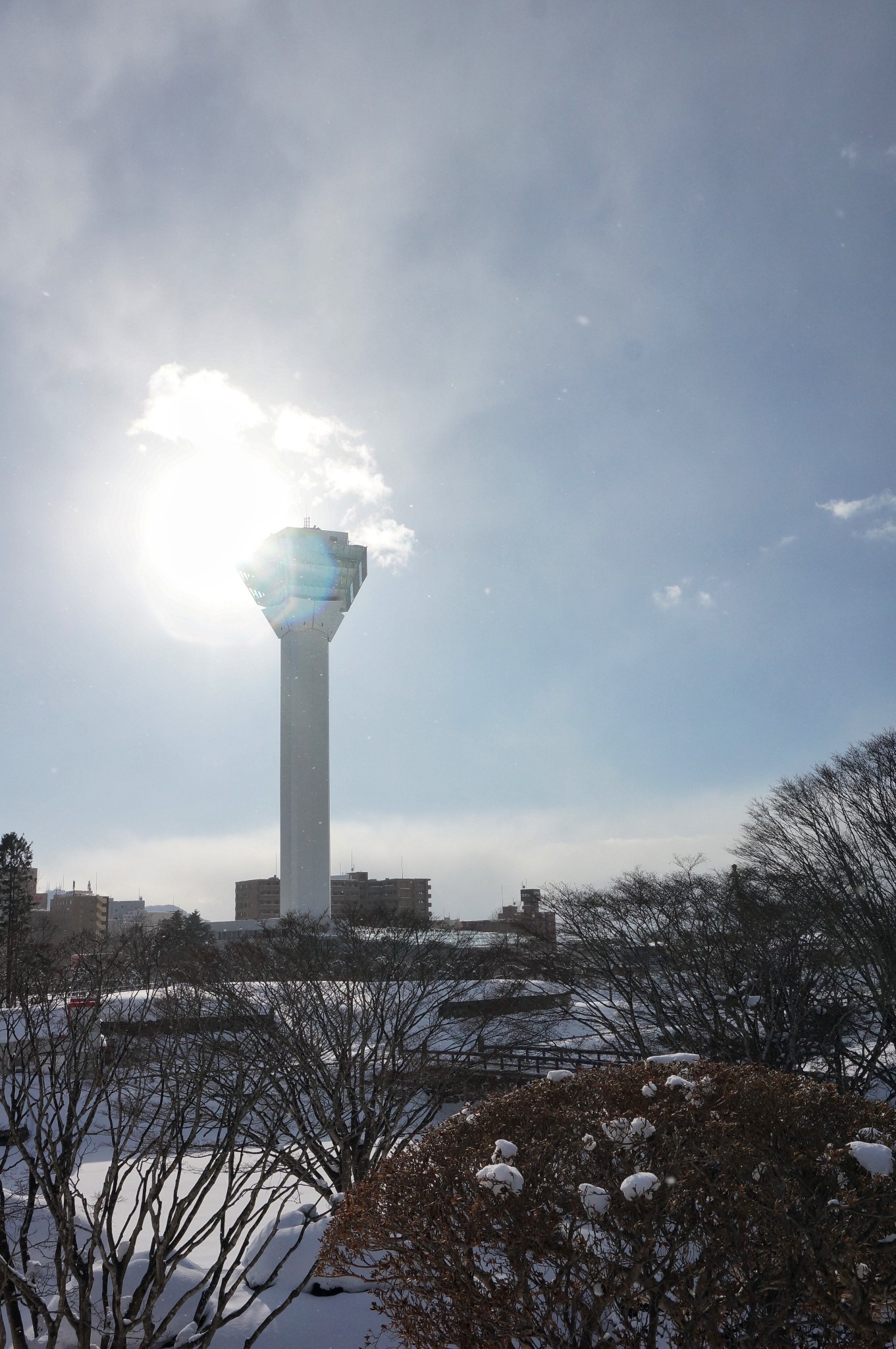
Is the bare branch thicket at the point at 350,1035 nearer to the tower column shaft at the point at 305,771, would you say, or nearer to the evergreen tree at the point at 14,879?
the evergreen tree at the point at 14,879

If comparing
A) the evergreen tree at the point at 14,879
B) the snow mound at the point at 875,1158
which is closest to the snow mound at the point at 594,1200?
the snow mound at the point at 875,1158

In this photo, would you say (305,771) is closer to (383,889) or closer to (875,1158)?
(383,889)

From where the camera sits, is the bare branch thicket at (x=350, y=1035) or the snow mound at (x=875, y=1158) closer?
the snow mound at (x=875, y=1158)

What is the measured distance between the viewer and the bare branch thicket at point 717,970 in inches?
758

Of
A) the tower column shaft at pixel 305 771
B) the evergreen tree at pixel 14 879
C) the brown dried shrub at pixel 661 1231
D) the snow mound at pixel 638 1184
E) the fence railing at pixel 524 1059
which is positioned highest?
the tower column shaft at pixel 305 771

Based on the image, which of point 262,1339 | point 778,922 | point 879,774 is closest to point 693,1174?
point 262,1339

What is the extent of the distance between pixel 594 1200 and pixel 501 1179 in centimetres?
61

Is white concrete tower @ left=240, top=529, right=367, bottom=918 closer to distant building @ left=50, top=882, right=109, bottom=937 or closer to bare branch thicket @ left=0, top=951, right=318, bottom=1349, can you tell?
distant building @ left=50, top=882, right=109, bottom=937

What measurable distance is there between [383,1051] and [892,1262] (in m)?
14.3

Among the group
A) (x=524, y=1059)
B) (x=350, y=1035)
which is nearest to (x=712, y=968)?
(x=524, y=1059)

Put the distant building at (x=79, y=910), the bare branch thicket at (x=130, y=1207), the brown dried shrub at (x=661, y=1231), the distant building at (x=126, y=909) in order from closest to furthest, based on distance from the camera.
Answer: the brown dried shrub at (x=661, y=1231), the bare branch thicket at (x=130, y=1207), the distant building at (x=79, y=910), the distant building at (x=126, y=909)

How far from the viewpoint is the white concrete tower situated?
79.7 m

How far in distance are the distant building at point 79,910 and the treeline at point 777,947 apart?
100102 mm

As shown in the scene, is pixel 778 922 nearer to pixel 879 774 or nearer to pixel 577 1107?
pixel 879 774
